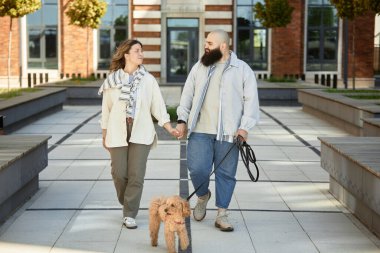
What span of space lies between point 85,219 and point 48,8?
29.0 meters

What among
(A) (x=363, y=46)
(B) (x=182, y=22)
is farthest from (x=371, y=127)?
(A) (x=363, y=46)

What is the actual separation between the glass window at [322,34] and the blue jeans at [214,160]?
29.5 m

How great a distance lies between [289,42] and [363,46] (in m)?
3.72

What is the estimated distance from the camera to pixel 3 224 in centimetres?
772

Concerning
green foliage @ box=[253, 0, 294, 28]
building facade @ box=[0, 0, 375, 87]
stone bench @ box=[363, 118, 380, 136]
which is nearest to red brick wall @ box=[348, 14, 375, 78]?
building facade @ box=[0, 0, 375, 87]

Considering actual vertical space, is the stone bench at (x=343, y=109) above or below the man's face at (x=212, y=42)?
below

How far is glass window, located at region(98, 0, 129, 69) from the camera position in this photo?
36.0m

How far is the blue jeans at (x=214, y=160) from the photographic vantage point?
736 cm

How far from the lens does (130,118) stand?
7.43 m

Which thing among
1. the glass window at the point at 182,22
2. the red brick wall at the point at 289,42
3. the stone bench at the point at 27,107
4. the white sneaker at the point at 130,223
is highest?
the glass window at the point at 182,22

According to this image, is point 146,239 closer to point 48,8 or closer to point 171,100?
point 171,100

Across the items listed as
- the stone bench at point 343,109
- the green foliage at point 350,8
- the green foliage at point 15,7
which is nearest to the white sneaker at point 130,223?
the stone bench at point 343,109

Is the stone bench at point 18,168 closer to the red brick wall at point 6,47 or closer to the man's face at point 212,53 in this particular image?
the man's face at point 212,53

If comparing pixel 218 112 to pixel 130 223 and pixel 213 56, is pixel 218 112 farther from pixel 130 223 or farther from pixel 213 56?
pixel 130 223
